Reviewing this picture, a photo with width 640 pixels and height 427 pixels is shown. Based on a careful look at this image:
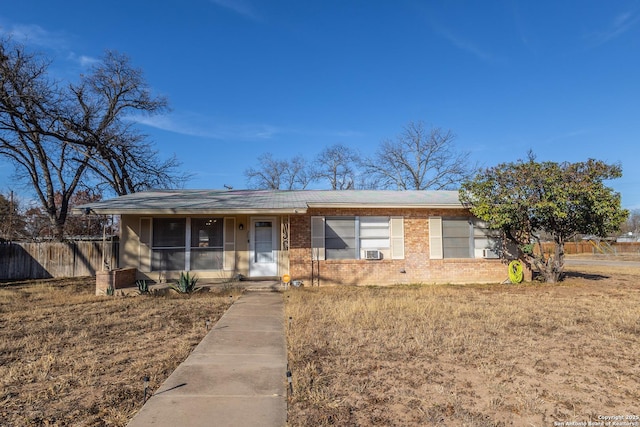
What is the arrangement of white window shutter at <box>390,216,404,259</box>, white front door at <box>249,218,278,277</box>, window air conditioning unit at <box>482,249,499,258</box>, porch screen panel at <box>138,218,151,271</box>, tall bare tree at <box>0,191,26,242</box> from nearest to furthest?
porch screen panel at <box>138,218,151,271</box>, white front door at <box>249,218,278,277</box>, white window shutter at <box>390,216,404,259</box>, window air conditioning unit at <box>482,249,499,258</box>, tall bare tree at <box>0,191,26,242</box>

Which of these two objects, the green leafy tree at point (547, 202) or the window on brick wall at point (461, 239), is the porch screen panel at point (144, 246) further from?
the green leafy tree at point (547, 202)

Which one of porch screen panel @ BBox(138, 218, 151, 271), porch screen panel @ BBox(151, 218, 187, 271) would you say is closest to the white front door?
porch screen panel @ BBox(151, 218, 187, 271)

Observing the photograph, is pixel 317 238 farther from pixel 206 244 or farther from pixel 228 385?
Result: pixel 228 385

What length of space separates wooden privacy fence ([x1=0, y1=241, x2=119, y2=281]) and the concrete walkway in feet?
41.9

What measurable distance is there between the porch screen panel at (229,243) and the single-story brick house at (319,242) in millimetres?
31

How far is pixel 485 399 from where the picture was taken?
384 cm

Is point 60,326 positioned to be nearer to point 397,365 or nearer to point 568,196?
point 397,365

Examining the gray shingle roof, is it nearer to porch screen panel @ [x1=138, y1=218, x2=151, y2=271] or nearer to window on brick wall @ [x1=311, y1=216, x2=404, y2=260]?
window on brick wall @ [x1=311, y1=216, x2=404, y2=260]

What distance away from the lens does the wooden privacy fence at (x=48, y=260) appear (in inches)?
654

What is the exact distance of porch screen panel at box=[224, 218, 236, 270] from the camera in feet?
41.0

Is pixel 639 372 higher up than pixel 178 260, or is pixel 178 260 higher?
pixel 178 260

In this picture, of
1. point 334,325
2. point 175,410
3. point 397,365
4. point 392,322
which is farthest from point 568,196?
point 175,410

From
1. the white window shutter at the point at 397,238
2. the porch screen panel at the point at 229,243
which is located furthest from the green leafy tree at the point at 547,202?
the porch screen panel at the point at 229,243

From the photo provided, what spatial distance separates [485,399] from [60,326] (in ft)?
22.4
